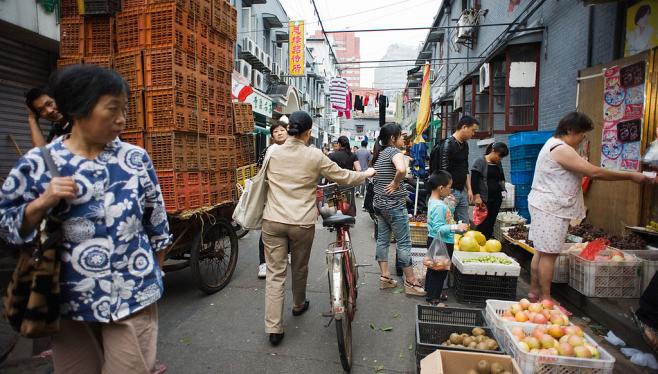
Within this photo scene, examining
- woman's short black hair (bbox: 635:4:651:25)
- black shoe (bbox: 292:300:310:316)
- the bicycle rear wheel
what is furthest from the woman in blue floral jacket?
woman's short black hair (bbox: 635:4:651:25)

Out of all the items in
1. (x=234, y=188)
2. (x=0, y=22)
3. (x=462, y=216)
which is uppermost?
(x=0, y=22)

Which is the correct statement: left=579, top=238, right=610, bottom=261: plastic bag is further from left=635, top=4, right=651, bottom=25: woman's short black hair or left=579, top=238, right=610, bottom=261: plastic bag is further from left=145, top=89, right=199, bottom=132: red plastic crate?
left=145, top=89, right=199, bottom=132: red plastic crate

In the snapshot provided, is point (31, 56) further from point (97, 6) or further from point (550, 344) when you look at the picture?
point (550, 344)

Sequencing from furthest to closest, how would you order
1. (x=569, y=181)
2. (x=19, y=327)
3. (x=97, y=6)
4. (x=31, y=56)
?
(x=31, y=56) → (x=97, y=6) → (x=569, y=181) → (x=19, y=327)

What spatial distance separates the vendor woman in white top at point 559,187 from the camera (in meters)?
4.06

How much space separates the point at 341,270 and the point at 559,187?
248cm

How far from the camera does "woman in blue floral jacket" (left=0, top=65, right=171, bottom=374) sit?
67.3 inches

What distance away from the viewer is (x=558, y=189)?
4.19 m

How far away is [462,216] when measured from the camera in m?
6.25

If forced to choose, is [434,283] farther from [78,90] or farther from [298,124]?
[78,90]

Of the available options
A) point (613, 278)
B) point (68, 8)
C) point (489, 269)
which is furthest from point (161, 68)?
point (613, 278)

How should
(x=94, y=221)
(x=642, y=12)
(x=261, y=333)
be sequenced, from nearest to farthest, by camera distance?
1. (x=94, y=221)
2. (x=261, y=333)
3. (x=642, y=12)

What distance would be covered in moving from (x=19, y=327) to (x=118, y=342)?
395 mm

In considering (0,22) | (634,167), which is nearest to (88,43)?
(0,22)
